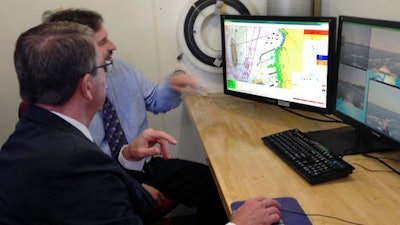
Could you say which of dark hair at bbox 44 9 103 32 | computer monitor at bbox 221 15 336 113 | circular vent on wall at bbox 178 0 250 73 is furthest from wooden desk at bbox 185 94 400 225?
dark hair at bbox 44 9 103 32

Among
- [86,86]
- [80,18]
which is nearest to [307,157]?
[86,86]

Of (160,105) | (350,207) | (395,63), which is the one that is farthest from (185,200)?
(395,63)

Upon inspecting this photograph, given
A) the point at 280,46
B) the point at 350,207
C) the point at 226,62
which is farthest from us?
the point at 226,62

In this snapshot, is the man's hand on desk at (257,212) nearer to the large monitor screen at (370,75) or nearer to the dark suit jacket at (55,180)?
the dark suit jacket at (55,180)

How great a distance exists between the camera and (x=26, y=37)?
99cm

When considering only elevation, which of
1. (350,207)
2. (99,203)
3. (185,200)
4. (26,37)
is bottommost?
(185,200)

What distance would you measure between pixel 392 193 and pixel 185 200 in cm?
97

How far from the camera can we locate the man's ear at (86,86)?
3.34ft

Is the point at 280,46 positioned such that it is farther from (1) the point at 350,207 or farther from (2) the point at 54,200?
(2) the point at 54,200

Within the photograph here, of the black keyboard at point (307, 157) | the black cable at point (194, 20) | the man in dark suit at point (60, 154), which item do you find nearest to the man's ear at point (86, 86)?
the man in dark suit at point (60, 154)

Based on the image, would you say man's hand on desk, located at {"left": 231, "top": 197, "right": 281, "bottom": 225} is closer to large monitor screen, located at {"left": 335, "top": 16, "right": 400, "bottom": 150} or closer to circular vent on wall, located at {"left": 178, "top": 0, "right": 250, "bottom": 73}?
large monitor screen, located at {"left": 335, "top": 16, "right": 400, "bottom": 150}

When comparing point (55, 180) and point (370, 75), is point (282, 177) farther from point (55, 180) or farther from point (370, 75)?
point (55, 180)

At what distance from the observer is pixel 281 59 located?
66.9 inches

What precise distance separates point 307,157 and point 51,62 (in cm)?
86
